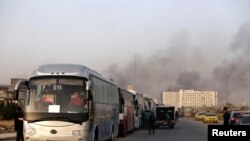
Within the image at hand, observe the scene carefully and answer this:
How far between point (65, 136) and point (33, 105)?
1.51 metres

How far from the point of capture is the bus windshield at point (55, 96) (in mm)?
17078

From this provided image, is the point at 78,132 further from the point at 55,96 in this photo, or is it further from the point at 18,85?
the point at 18,85

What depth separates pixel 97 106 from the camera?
64.4 ft

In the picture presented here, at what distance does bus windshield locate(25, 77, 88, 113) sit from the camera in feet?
56.0

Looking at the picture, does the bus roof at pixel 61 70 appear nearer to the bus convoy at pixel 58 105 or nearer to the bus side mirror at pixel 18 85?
the bus convoy at pixel 58 105

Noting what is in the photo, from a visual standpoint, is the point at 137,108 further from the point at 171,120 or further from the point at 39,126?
the point at 39,126

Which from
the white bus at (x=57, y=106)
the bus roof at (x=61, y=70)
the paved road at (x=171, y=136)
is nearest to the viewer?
the white bus at (x=57, y=106)

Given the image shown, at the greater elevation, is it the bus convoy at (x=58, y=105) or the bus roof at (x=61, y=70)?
the bus roof at (x=61, y=70)

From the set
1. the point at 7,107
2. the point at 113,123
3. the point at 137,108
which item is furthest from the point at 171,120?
the point at 113,123

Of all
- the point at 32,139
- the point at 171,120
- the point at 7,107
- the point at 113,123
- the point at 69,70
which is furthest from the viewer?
the point at 7,107

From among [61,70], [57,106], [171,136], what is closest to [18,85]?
[57,106]

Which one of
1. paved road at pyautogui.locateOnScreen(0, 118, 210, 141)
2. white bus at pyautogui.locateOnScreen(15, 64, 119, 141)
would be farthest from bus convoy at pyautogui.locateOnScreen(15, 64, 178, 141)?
paved road at pyautogui.locateOnScreen(0, 118, 210, 141)

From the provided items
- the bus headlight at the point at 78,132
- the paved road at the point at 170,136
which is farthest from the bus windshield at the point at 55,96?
the paved road at the point at 170,136

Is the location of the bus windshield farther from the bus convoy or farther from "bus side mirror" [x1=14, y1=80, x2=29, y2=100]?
"bus side mirror" [x1=14, y1=80, x2=29, y2=100]
